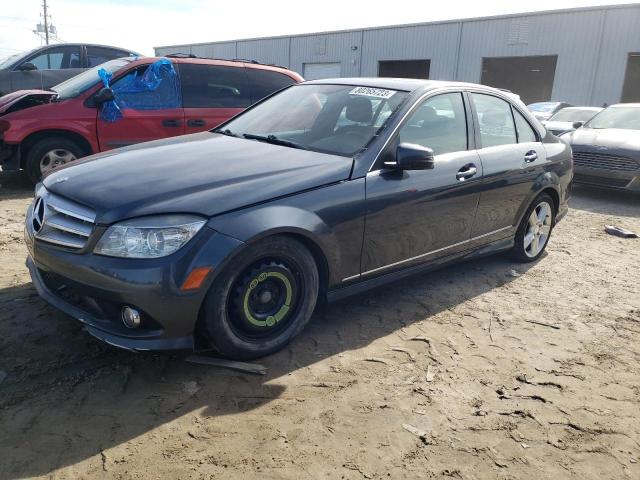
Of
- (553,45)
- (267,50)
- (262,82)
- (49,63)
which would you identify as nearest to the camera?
(262,82)

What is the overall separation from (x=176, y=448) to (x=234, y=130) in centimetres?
257

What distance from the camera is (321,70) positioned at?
32.2 meters

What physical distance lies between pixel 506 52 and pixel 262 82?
20384 millimetres

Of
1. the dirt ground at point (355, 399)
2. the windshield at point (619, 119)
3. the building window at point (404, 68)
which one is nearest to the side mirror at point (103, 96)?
the dirt ground at point (355, 399)

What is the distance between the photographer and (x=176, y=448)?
232 cm

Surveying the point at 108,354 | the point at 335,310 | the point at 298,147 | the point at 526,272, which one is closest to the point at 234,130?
the point at 298,147

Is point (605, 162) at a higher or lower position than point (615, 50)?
lower

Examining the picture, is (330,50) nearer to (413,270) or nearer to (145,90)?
(145,90)

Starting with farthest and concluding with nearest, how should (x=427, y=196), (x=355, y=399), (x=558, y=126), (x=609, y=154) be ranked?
(x=558, y=126) → (x=609, y=154) → (x=427, y=196) → (x=355, y=399)

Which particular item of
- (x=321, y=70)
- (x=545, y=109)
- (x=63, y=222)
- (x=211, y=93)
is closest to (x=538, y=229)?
(x=63, y=222)

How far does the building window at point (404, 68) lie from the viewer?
29.1m

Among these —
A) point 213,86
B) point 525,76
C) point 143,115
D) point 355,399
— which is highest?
point 525,76

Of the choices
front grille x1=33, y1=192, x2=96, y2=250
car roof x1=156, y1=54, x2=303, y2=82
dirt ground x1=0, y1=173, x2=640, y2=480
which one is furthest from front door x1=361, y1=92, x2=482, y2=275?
car roof x1=156, y1=54, x2=303, y2=82

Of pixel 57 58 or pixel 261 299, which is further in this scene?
pixel 57 58
